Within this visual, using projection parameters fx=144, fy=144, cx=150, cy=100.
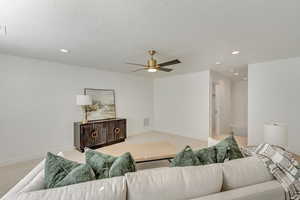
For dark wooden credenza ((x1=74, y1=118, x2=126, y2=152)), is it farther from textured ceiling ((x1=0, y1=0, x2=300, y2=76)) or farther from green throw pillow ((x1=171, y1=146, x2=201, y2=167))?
green throw pillow ((x1=171, y1=146, x2=201, y2=167))

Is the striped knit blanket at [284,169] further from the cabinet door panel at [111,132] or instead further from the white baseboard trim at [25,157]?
the white baseboard trim at [25,157]

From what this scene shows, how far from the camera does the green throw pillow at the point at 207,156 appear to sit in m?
1.41

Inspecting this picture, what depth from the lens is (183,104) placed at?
5.63 meters

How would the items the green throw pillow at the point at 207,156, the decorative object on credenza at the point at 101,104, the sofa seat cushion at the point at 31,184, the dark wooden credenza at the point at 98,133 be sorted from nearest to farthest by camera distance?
the sofa seat cushion at the point at 31,184
the green throw pillow at the point at 207,156
the dark wooden credenza at the point at 98,133
the decorative object on credenza at the point at 101,104

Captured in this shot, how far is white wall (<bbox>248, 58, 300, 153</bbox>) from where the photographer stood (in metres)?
3.42

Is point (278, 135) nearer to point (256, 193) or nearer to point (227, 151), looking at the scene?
point (227, 151)

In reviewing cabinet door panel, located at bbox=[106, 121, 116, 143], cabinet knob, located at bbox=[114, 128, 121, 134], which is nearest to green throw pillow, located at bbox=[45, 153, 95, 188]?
cabinet door panel, located at bbox=[106, 121, 116, 143]

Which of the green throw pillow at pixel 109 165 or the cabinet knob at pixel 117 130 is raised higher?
the green throw pillow at pixel 109 165

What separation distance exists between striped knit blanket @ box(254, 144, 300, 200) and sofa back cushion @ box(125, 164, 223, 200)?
1.85 ft

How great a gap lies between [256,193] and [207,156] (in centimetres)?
45

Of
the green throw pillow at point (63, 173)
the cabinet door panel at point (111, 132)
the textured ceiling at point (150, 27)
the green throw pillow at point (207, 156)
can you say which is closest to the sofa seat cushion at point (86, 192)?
the green throw pillow at point (63, 173)

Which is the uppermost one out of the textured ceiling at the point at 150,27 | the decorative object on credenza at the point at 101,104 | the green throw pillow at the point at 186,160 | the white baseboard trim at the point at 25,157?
the textured ceiling at the point at 150,27

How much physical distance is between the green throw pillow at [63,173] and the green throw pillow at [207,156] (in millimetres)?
987

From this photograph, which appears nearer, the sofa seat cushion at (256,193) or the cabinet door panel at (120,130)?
the sofa seat cushion at (256,193)
